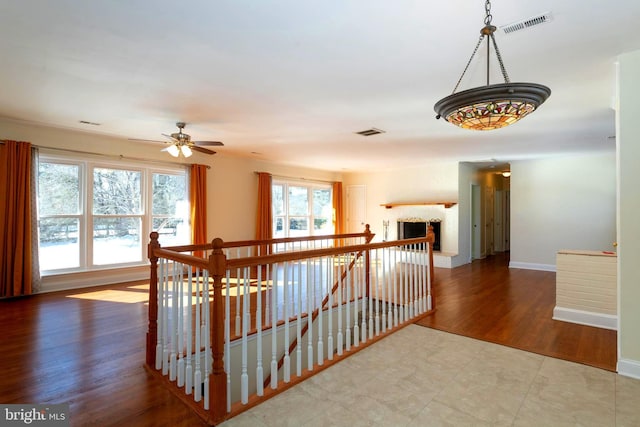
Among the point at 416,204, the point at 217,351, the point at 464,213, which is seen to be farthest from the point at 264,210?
the point at 217,351

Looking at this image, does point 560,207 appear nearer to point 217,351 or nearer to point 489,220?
point 489,220

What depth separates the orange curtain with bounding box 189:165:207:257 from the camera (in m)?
6.08

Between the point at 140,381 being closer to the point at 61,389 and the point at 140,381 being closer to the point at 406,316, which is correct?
the point at 61,389

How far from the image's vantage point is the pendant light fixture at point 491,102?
170 cm

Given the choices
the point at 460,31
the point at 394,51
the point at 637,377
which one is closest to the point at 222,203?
the point at 394,51

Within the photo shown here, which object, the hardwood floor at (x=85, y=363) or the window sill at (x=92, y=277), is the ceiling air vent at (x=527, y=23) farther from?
the window sill at (x=92, y=277)

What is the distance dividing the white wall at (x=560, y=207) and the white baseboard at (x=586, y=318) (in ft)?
12.4

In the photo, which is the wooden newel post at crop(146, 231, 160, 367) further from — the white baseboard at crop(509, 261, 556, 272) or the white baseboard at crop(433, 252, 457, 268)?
the white baseboard at crop(509, 261, 556, 272)

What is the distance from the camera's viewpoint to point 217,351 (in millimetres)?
1848

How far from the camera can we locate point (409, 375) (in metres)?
2.41

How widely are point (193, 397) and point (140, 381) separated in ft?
1.76

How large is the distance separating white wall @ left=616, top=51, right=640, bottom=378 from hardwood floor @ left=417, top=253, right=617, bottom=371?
0.24 m

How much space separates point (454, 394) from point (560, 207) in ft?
20.9

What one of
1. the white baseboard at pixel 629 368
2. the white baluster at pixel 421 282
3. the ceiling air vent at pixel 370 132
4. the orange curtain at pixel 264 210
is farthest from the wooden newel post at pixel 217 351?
the orange curtain at pixel 264 210
